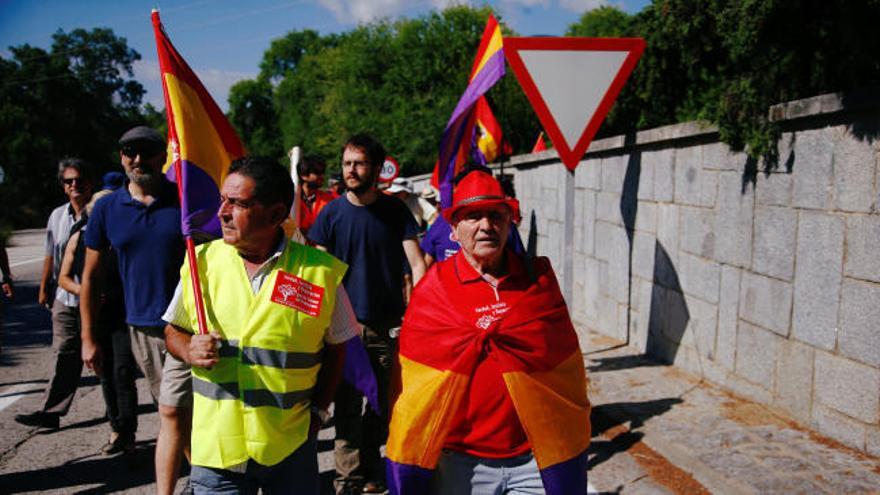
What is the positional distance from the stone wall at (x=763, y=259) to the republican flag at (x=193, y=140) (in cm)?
370

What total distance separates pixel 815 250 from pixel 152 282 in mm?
4207

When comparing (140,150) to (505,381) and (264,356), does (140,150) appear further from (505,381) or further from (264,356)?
(505,381)

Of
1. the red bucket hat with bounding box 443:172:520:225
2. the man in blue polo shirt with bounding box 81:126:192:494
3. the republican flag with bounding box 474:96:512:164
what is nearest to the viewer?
the red bucket hat with bounding box 443:172:520:225

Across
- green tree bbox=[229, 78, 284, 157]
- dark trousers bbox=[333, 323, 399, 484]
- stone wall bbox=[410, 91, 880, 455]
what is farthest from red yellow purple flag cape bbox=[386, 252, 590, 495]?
green tree bbox=[229, 78, 284, 157]

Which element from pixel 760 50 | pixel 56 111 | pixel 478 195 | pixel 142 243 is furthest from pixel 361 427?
pixel 56 111

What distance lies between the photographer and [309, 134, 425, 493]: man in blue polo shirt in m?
4.55

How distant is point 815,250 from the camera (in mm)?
5098

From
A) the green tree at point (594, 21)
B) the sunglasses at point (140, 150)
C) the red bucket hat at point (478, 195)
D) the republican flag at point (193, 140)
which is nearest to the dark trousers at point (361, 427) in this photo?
the republican flag at point (193, 140)

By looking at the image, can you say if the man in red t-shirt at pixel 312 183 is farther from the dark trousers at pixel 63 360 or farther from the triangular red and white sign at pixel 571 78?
the triangular red and white sign at pixel 571 78

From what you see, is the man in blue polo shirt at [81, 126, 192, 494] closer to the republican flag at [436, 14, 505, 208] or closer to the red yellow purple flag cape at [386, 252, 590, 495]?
the red yellow purple flag cape at [386, 252, 590, 495]

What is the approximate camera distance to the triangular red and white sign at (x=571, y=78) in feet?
18.8

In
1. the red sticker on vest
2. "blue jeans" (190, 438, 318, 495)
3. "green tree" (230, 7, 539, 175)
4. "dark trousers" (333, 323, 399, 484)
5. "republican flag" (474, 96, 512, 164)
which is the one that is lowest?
"dark trousers" (333, 323, 399, 484)

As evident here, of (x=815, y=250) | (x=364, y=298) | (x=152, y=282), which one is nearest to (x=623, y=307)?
(x=815, y=250)

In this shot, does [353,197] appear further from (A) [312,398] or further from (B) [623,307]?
(B) [623,307]
